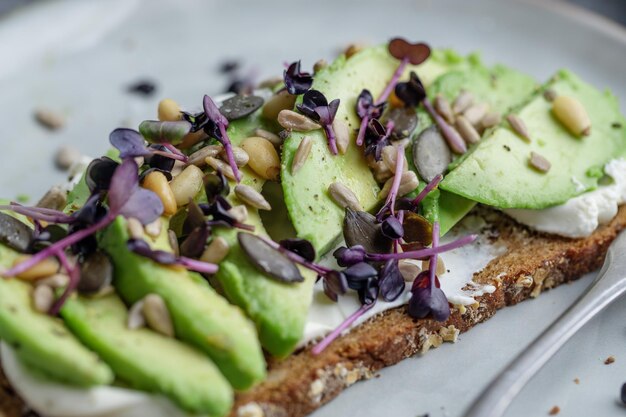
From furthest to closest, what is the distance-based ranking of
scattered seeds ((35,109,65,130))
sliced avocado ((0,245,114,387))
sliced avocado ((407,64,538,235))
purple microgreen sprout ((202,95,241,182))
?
1. scattered seeds ((35,109,65,130))
2. sliced avocado ((407,64,538,235))
3. purple microgreen sprout ((202,95,241,182))
4. sliced avocado ((0,245,114,387))

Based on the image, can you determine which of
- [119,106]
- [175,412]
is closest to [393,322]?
[175,412]

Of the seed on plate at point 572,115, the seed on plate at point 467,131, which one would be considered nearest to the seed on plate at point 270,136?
the seed on plate at point 467,131

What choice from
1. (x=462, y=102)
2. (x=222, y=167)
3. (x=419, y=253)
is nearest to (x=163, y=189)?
(x=222, y=167)

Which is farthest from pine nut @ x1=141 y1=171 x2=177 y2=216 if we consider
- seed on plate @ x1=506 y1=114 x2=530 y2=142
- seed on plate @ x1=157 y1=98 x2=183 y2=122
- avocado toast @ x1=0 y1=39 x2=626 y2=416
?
seed on plate @ x1=506 y1=114 x2=530 y2=142

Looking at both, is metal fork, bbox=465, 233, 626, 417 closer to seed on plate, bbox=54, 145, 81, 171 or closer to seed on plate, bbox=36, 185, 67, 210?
seed on plate, bbox=36, 185, 67, 210

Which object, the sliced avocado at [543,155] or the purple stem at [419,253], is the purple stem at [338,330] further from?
the sliced avocado at [543,155]
